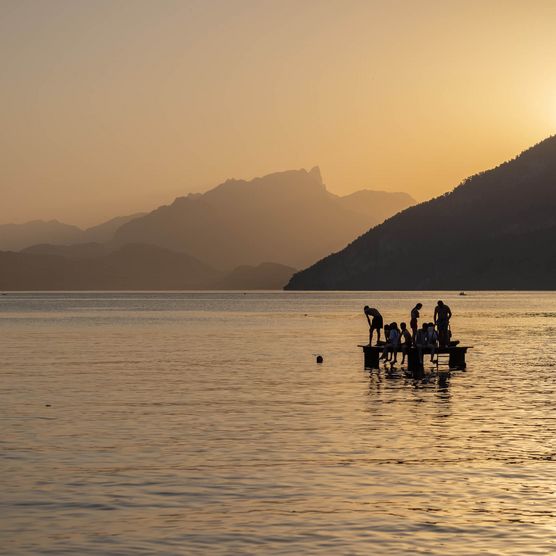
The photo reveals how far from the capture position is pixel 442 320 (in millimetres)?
52312

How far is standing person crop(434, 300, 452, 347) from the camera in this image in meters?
50.8

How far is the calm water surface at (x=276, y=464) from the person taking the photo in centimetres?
1839

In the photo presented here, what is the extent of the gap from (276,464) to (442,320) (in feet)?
93.2

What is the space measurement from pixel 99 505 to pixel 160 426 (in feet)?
36.3

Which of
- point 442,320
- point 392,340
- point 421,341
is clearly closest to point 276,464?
point 421,341

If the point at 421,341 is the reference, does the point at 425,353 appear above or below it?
below

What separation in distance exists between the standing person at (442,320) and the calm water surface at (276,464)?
3082 mm

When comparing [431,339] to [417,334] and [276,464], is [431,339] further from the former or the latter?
[276,464]

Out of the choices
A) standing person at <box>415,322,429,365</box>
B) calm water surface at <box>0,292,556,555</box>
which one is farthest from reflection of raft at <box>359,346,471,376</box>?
calm water surface at <box>0,292,556,555</box>

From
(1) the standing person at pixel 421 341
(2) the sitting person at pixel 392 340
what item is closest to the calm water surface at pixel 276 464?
(1) the standing person at pixel 421 341

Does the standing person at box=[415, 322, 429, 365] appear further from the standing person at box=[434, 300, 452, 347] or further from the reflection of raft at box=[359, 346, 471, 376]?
the standing person at box=[434, 300, 452, 347]

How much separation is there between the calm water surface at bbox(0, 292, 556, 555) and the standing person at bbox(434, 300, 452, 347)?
3082 millimetres

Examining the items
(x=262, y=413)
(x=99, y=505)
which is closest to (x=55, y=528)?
(x=99, y=505)

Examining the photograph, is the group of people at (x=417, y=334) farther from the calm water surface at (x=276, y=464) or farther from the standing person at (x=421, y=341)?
the calm water surface at (x=276, y=464)
